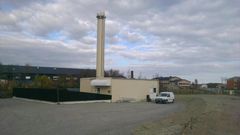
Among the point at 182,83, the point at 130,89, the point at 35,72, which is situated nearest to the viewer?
the point at 130,89

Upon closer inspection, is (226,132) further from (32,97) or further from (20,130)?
(32,97)

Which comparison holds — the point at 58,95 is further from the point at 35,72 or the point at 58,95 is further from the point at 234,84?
the point at 234,84

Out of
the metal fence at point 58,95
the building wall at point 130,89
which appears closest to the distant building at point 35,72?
the building wall at point 130,89

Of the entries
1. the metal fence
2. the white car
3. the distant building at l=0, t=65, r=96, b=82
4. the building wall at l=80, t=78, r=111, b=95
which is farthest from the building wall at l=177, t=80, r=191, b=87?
the metal fence

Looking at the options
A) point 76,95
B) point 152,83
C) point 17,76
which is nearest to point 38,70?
point 17,76

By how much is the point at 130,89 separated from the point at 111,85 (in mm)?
4550

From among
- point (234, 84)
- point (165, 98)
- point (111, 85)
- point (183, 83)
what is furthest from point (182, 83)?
point (111, 85)

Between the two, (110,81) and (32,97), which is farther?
(110,81)

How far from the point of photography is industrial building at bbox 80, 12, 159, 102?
51.7m

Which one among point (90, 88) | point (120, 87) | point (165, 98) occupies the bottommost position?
point (165, 98)

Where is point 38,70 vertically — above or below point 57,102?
above

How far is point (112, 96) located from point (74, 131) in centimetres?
3489

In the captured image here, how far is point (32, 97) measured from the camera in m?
48.1

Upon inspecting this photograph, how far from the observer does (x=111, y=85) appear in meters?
51.3
